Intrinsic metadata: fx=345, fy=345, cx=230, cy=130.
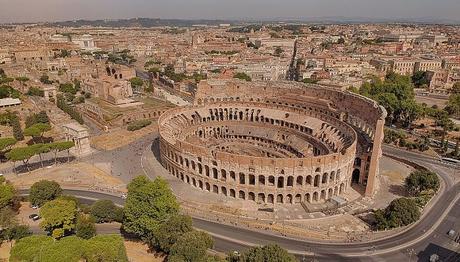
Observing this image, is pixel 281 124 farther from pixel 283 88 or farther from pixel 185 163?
pixel 185 163

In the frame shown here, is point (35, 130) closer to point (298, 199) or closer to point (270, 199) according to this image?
point (270, 199)

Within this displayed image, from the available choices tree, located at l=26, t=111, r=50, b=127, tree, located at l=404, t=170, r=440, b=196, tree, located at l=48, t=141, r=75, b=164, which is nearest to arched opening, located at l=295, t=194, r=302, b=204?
tree, located at l=404, t=170, r=440, b=196

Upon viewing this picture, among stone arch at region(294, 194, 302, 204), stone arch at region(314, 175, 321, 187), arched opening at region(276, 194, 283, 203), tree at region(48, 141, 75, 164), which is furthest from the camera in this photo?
tree at region(48, 141, 75, 164)

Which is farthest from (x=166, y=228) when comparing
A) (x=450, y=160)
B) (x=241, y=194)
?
(x=450, y=160)

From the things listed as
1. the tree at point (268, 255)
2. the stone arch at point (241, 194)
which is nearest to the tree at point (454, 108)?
the stone arch at point (241, 194)

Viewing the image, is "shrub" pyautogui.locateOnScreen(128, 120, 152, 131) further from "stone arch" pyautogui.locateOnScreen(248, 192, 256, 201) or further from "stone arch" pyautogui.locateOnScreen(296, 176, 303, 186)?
"stone arch" pyautogui.locateOnScreen(296, 176, 303, 186)

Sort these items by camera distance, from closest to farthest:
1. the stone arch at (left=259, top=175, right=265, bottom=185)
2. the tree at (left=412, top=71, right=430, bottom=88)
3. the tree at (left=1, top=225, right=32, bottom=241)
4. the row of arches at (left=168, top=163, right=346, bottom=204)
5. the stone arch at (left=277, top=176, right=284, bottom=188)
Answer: the tree at (left=1, top=225, right=32, bottom=241), the stone arch at (left=277, top=176, right=284, bottom=188), the row of arches at (left=168, top=163, right=346, bottom=204), the stone arch at (left=259, top=175, right=265, bottom=185), the tree at (left=412, top=71, right=430, bottom=88)
